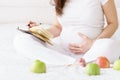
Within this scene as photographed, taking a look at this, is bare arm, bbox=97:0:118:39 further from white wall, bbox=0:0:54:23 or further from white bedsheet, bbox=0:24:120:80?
white wall, bbox=0:0:54:23

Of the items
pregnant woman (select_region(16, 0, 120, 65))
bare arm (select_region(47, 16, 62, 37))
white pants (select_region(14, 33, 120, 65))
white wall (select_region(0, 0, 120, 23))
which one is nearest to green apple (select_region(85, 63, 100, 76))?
white pants (select_region(14, 33, 120, 65))

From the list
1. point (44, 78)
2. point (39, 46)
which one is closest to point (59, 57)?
point (39, 46)

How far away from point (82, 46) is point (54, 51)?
15 centimetres

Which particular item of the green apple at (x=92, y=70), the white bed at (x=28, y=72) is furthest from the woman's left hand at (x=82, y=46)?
the green apple at (x=92, y=70)

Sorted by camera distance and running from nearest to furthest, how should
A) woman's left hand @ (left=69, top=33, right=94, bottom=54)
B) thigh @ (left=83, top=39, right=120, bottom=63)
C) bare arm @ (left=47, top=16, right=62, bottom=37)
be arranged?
thigh @ (left=83, top=39, right=120, bottom=63)
woman's left hand @ (left=69, top=33, right=94, bottom=54)
bare arm @ (left=47, top=16, right=62, bottom=37)

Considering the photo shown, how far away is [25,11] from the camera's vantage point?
111 inches

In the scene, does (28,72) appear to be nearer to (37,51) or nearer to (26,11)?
(37,51)

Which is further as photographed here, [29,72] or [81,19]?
[81,19]

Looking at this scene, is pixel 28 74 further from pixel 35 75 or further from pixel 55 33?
pixel 55 33

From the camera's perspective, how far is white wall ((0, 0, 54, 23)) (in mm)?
2809

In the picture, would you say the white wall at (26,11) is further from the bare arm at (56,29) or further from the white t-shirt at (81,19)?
the white t-shirt at (81,19)

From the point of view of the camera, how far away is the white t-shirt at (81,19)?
1842 mm

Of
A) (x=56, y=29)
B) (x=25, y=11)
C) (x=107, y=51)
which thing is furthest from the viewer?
(x=25, y=11)

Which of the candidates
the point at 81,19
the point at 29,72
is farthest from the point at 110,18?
the point at 29,72
